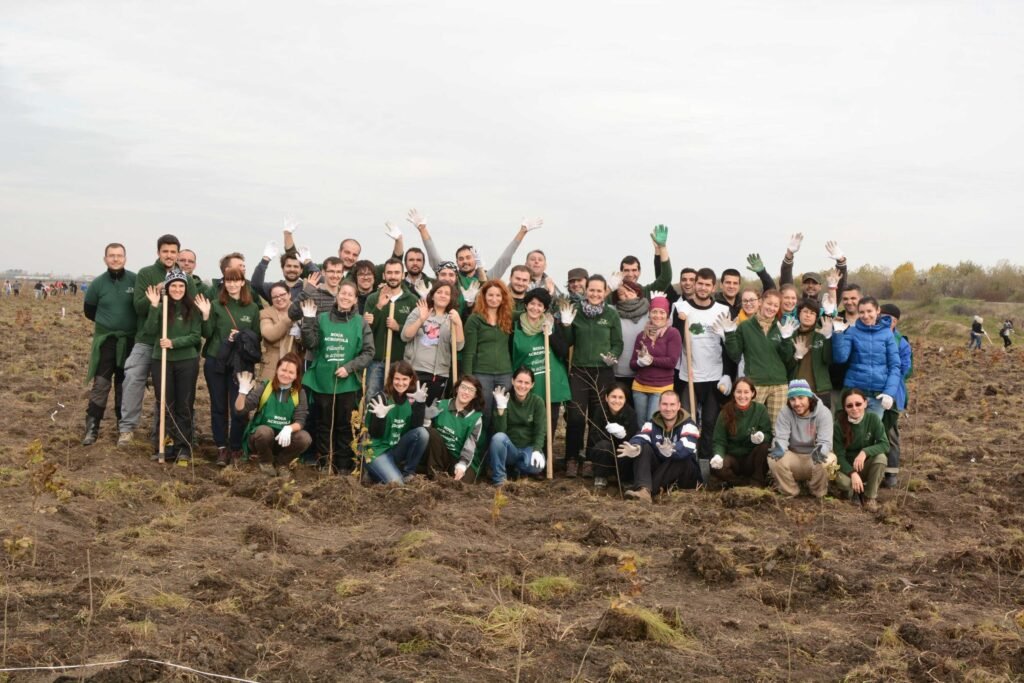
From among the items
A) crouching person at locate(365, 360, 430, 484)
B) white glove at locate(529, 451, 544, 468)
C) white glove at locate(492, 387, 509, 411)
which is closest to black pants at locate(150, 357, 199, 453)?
crouching person at locate(365, 360, 430, 484)

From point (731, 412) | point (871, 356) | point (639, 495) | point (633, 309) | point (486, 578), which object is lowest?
point (486, 578)

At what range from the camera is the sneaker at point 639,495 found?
27.7 ft

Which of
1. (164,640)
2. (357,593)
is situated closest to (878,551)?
(357,593)

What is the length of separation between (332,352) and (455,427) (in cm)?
139

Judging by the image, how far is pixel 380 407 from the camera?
8.62 meters

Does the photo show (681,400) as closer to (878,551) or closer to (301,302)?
(878,551)

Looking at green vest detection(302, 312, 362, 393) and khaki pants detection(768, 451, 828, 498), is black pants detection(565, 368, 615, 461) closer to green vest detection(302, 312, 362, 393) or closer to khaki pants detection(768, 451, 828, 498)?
khaki pants detection(768, 451, 828, 498)

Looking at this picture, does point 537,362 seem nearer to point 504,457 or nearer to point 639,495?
point 504,457

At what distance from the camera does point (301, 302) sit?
9.08 m

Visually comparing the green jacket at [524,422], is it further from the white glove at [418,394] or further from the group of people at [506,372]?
the white glove at [418,394]

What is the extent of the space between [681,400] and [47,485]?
5872 mm

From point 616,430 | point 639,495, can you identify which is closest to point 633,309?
point 616,430

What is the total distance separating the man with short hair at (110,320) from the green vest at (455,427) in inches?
129

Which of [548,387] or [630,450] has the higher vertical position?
[548,387]
